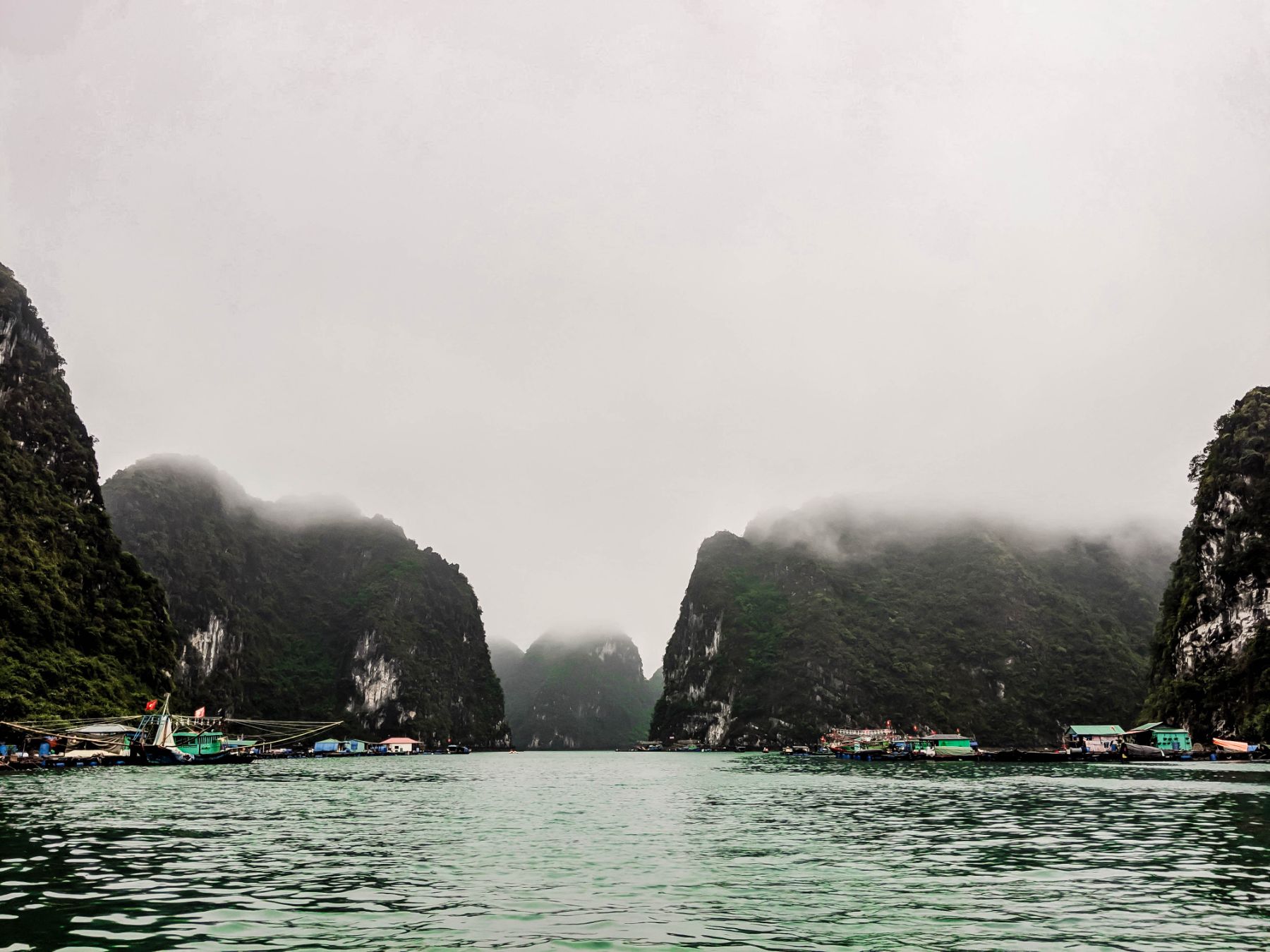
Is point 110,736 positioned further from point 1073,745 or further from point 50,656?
point 1073,745

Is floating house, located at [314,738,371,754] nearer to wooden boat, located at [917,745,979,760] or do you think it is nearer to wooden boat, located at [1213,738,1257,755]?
wooden boat, located at [917,745,979,760]

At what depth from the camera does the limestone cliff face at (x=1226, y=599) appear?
11238 cm

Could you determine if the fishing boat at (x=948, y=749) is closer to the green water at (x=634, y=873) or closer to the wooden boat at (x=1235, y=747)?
the wooden boat at (x=1235, y=747)

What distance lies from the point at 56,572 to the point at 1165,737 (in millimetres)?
155639

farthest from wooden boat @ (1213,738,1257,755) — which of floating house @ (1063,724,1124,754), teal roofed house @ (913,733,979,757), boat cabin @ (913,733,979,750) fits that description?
boat cabin @ (913,733,979,750)

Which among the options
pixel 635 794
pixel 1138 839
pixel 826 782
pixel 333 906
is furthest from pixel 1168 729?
pixel 333 906

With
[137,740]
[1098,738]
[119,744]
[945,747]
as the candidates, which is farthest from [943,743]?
[119,744]

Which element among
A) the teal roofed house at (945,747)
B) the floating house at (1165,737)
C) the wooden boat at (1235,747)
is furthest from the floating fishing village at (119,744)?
the floating house at (1165,737)

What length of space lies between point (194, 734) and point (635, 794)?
82068 mm

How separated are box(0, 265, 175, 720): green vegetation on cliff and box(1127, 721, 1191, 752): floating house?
462 feet

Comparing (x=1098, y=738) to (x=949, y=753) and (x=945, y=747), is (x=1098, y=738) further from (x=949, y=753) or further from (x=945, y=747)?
(x=945, y=747)

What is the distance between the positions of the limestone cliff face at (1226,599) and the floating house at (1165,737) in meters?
5.09

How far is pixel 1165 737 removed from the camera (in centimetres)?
11650

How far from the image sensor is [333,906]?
1783 cm
